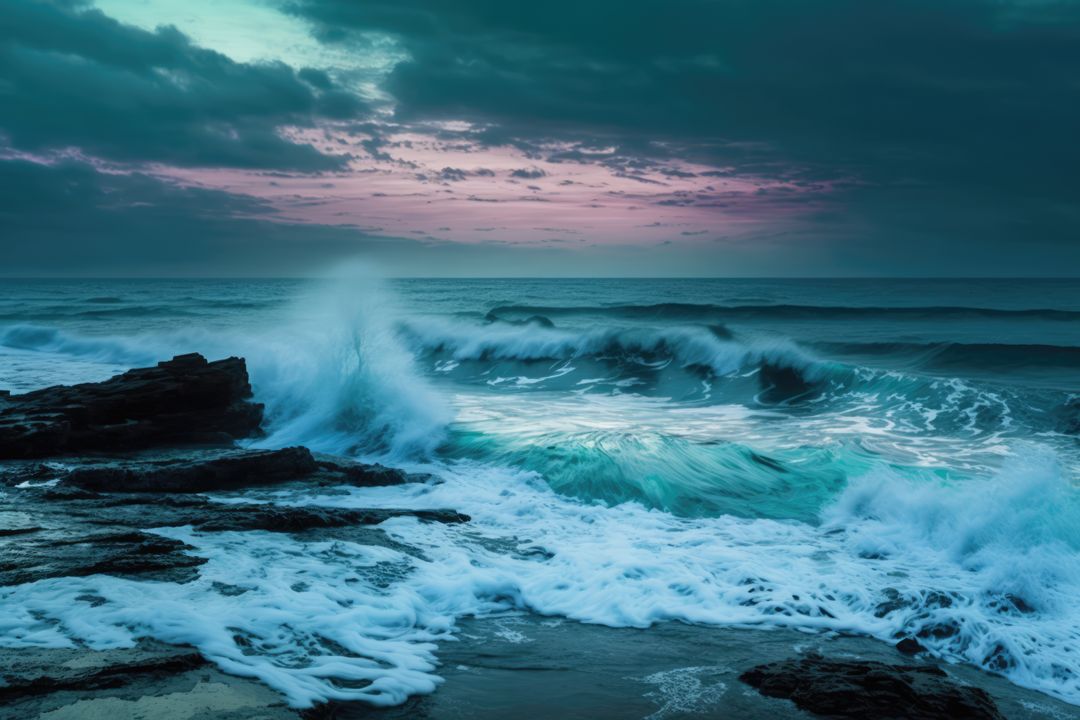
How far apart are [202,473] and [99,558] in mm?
3179

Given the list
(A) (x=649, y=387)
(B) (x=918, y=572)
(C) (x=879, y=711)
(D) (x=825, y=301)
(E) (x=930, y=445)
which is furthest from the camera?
(D) (x=825, y=301)

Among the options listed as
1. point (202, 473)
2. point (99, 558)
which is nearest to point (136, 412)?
point (202, 473)

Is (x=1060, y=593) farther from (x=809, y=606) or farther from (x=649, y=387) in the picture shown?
(x=649, y=387)

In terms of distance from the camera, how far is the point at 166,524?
23.0ft

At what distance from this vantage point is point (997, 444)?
1232cm

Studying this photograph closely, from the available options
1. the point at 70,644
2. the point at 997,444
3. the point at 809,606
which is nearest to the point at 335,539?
the point at 70,644

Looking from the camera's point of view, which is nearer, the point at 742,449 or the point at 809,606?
the point at 809,606

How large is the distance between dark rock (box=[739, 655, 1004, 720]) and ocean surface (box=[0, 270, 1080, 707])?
1.04 meters

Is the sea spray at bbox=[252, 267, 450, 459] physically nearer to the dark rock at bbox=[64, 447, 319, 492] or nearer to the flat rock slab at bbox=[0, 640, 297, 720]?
the dark rock at bbox=[64, 447, 319, 492]

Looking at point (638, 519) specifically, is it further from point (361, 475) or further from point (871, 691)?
point (871, 691)

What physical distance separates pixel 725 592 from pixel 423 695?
9.45ft

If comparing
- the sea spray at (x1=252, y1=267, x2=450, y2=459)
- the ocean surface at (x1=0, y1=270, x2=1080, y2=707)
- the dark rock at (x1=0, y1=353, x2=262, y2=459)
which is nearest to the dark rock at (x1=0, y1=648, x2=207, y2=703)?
the ocean surface at (x1=0, y1=270, x2=1080, y2=707)

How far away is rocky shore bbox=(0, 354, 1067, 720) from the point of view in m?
3.88

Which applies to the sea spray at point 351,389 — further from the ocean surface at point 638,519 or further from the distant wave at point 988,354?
the distant wave at point 988,354
